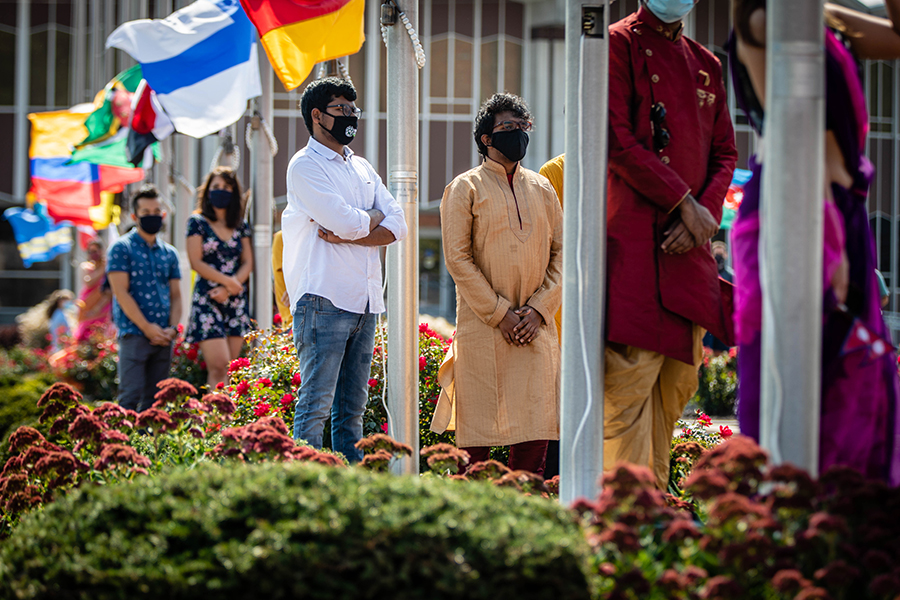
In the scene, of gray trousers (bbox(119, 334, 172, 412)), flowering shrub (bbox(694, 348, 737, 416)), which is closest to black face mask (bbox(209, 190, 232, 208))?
gray trousers (bbox(119, 334, 172, 412))

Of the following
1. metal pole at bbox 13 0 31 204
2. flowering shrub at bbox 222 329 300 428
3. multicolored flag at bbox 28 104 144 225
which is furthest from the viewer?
metal pole at bbox 13 0 31 204

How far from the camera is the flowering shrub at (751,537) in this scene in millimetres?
2326

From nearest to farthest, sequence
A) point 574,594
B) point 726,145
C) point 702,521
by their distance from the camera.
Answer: point 574,594
point 702,521
point 726,145

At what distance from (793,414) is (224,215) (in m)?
5.76

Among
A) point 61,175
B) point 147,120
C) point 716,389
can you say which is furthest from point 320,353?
point 61,175

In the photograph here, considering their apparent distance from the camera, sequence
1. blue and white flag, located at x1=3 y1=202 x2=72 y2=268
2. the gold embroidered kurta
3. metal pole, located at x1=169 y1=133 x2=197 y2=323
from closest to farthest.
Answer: the gold embroidered kurta, metal pole, located at x1=169 y1=133 x2=197 y2=323, blue and white flag, located at x1=3 y1=202 x2=72 y2=268

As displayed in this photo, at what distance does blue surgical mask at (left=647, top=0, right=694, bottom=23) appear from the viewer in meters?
3.61

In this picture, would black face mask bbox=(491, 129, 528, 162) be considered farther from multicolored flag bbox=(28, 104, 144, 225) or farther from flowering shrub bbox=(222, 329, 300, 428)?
multicolored flag bbox=(28, 104, 144, 225)

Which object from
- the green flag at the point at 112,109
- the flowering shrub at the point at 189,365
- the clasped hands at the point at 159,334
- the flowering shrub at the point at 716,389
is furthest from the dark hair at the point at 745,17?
the green flag at the point at 112,109

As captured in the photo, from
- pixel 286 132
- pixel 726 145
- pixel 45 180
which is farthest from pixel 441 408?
pixel 286 132

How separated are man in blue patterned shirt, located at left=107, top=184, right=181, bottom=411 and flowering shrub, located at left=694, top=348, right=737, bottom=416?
6.44 m

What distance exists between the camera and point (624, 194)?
3.61 m

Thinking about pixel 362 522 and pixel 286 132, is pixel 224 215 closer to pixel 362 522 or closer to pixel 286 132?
pixel 362 522

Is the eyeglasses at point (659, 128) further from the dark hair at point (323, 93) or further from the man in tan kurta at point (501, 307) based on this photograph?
the dark hair at point (323, 93)
